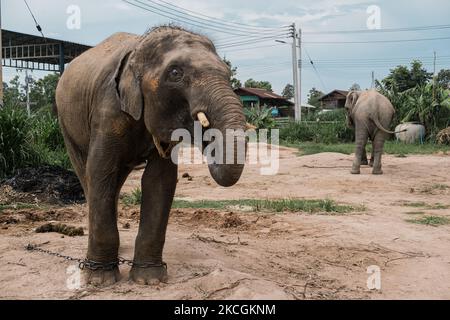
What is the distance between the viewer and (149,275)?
4.72 m

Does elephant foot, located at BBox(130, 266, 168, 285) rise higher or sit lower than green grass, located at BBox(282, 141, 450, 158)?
lower

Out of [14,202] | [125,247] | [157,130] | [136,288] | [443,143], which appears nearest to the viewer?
[157,130]

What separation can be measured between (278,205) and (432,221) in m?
2.32

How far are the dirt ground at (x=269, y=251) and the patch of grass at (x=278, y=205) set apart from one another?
13.0 inches

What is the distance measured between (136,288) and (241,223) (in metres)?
3.48

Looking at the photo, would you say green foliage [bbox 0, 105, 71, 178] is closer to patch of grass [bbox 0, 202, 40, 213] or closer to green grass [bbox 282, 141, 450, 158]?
patch of grass [bbox 0, 202, 40, 213]

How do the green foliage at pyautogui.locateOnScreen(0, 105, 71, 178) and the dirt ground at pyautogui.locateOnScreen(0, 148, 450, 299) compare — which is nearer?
the dirt ground at pyautogui.locateOnScreen(0, 148, 450, 299)

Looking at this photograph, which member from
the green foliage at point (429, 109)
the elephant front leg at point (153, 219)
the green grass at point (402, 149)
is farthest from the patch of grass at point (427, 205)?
the green foliage at point (429, 109)

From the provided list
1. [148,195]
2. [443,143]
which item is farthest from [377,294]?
[443,143]

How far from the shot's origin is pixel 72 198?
1016 cm

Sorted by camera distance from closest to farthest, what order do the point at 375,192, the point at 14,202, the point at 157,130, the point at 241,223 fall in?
the point at 157,130
the point at 241,223
the point at 14,202
the point at 375,192

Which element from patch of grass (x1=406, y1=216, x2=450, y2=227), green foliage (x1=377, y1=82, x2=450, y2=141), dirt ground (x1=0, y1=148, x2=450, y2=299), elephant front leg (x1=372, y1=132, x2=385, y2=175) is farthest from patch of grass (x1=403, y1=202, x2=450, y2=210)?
green foliage (x1=377, y1=82, x2=450, y2=141)

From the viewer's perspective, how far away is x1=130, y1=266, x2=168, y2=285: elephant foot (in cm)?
470

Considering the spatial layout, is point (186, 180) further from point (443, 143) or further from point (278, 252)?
point (443, 143)
